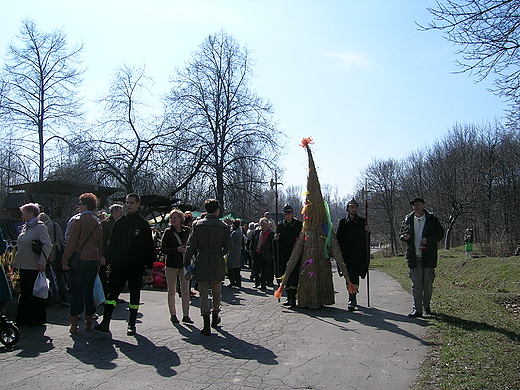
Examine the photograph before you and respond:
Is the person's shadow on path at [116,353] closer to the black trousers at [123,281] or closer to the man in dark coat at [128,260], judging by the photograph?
the man in dark coat at [128,260]

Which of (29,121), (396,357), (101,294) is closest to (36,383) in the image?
(101,294)

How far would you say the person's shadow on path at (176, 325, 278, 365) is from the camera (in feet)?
18.8

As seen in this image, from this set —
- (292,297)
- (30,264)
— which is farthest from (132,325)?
(292,297)

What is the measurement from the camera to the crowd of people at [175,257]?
6949 mm

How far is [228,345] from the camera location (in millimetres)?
6336

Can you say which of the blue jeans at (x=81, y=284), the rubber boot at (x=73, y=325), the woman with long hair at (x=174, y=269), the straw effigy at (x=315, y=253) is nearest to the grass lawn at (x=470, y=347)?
the straw effigy at (x=315, y=253)

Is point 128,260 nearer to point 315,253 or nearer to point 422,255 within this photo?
point 315,253

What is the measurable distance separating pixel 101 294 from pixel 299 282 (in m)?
3.69

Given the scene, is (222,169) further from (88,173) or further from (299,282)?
(299,282)

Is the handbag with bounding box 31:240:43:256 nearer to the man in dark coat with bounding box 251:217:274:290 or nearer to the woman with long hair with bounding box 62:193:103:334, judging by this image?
the woman with long hair with bounding box 62:193:103:334

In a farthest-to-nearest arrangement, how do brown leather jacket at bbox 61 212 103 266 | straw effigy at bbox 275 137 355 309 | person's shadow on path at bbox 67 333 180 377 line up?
straw effigy at bbox 275 137 355 309
brown leather jacket at bbox 61 212 103 266
person's shadow on path at bbox 67 333 180 377

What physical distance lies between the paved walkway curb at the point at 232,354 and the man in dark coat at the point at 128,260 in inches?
15.1

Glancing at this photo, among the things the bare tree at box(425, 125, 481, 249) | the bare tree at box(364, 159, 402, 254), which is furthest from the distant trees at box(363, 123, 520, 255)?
the bare tree at box(364, 159, 402, 254)

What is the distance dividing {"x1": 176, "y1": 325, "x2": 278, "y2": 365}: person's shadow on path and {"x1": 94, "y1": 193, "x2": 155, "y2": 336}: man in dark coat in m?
0.91
